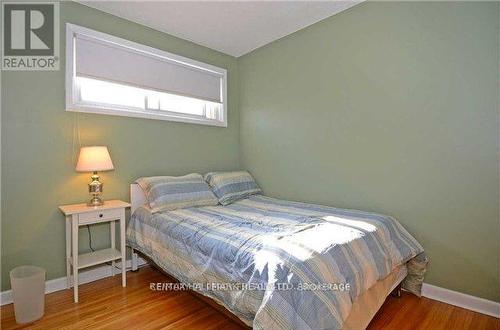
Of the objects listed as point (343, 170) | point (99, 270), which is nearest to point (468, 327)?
point (343, 170)

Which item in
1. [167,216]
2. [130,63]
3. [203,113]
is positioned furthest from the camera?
[203,113]

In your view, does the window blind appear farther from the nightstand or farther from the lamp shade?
the nightstand

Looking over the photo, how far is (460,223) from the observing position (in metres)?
1.93

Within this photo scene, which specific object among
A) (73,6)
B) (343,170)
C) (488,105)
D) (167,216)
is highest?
(73,6)

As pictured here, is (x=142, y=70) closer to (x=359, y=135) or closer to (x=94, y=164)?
(x=94, y=164)

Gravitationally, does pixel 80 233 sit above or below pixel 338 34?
below

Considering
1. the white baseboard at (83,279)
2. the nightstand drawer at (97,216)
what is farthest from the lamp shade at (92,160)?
the white baseboard at (83,279)

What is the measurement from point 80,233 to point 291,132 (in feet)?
7.68

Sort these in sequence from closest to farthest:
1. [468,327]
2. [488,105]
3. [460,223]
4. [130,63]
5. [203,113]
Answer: [468,327] → [488,105] → [460,223] → [130,63] → [203,113]

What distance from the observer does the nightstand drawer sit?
6.91ft

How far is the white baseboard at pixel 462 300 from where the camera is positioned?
1805 mm

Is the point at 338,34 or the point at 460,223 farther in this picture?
the point at 338,34

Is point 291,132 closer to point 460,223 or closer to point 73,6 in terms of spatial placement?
point 460,223

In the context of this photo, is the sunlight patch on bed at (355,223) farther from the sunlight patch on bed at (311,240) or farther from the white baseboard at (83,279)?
the white baseboard at (83,279)
